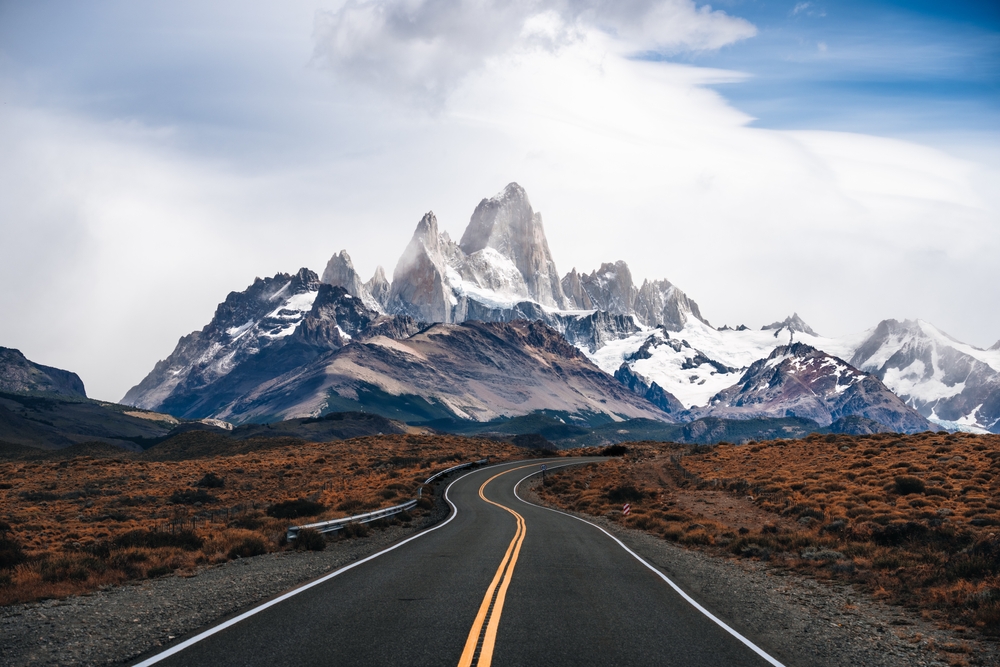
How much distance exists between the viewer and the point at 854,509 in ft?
93.2

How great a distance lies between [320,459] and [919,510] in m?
58.4

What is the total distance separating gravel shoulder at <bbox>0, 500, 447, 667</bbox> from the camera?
9742mm

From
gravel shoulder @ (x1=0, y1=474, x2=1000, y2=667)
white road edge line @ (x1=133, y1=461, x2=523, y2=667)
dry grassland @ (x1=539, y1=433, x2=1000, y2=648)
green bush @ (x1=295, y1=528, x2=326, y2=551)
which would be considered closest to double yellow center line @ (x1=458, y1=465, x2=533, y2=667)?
white road edge line @ (x1=133, y1=461, x2=523, y2=667)

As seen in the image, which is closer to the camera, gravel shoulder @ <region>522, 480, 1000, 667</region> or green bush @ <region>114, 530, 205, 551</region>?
gravel shoulder @ <region>522, 480, 1000, 667</region>

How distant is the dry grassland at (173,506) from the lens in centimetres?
1680

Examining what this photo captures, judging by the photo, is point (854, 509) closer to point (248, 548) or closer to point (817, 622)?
point (817, 622)

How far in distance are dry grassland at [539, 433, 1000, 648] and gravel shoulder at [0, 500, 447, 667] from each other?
1191 cm

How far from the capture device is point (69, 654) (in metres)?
9.59

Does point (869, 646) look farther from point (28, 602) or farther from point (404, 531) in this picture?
point (404, 531)

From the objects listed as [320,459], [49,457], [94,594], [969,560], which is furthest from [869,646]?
[49,457]

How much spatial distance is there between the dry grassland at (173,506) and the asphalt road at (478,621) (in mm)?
5015

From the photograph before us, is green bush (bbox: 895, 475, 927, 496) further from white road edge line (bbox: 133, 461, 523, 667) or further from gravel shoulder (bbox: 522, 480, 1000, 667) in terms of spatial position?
white road edge line (bbox: 133, 461, 523, 667)

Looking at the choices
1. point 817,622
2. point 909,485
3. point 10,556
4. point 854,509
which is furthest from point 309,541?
point 909,485

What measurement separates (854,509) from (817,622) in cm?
1667
